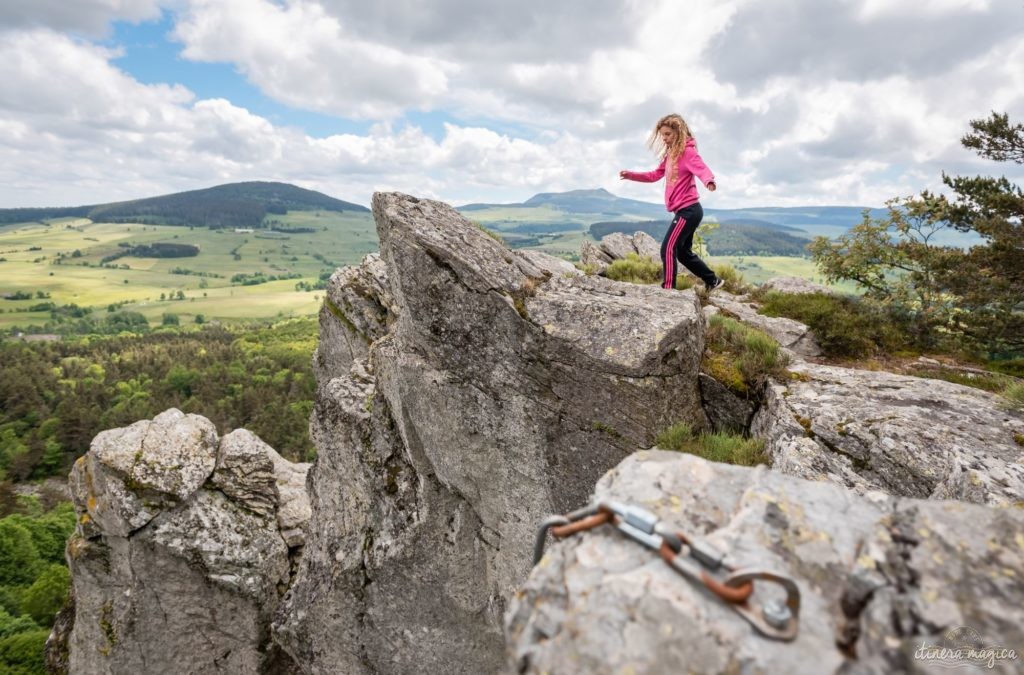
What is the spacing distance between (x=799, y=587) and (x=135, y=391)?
173672 millimetres

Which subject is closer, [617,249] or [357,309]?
[357,309]

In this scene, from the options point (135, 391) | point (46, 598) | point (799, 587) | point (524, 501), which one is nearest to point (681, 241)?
point (524, 501)

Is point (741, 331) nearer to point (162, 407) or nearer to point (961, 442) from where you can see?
point (961, 442)

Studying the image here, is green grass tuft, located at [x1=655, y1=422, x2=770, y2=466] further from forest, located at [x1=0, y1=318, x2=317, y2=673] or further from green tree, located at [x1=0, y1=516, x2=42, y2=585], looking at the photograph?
green tree, located at [x1=0, y1=516, x2=42, y2=585]

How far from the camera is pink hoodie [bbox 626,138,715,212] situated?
13398 mm

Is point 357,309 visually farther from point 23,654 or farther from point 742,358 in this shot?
point 23,654

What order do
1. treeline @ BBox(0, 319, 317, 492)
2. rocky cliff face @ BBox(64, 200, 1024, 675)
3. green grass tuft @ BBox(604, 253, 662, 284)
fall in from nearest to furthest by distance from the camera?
rocky cliff face @ BBox(64, 200, 1024, 675) → green grass tuft @ BBox(604, 253, 662, 284) → treeline @ BBox(0, 319, 317, 492)

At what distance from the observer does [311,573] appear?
649 inches

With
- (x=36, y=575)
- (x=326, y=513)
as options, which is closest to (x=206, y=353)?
(x=36, y=575)

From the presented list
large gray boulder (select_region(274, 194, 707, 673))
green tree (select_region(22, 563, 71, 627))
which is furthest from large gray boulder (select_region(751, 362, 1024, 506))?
green tree (select_region(22, 563, 71, 627))

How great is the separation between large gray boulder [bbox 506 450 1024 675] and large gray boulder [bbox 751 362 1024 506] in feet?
14.3

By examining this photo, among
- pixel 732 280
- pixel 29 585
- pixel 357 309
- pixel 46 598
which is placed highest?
pixel 732 280

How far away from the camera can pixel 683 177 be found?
46.0 ft

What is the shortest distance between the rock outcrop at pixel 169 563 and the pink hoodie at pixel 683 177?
74.1ft
